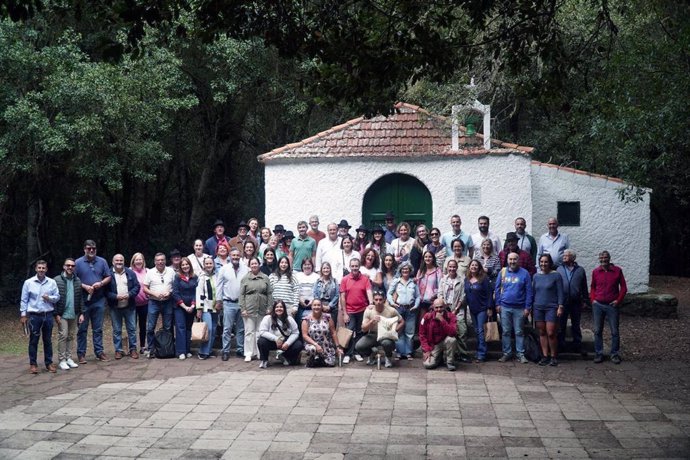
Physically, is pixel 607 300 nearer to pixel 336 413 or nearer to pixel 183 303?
pixel 336 413

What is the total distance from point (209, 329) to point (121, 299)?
59.5 inches

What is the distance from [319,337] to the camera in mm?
13477

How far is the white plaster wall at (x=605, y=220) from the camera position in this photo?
18.5 metres

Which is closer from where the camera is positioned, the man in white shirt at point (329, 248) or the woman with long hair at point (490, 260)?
the woman with long hair at point (490, 260)

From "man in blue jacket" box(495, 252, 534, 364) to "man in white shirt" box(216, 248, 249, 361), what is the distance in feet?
13.8

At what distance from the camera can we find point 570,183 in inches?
730

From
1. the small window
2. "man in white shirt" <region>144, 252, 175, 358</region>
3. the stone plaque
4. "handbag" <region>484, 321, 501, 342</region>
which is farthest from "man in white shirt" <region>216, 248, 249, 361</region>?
the small window

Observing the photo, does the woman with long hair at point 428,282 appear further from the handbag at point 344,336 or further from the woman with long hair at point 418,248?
the handbag at point 344,336

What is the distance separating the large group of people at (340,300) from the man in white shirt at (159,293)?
0.06 ft

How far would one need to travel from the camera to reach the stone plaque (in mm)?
17484

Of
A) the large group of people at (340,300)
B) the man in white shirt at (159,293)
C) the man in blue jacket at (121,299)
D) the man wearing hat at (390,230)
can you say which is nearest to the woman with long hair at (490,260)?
the large group of people at (340,300)

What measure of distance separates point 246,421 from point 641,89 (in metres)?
7.55

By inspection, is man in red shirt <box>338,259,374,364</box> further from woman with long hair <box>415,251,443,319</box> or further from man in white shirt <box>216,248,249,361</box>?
man in white shirt <box>216,248,249,361</box>

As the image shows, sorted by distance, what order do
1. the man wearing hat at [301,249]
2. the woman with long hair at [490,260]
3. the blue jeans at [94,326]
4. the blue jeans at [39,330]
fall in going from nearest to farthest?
the blue jeans at [39,330] → the blue jeans at [94,326] → the woman with long hair at [490,260] → the man wearing hat at [301,249]
